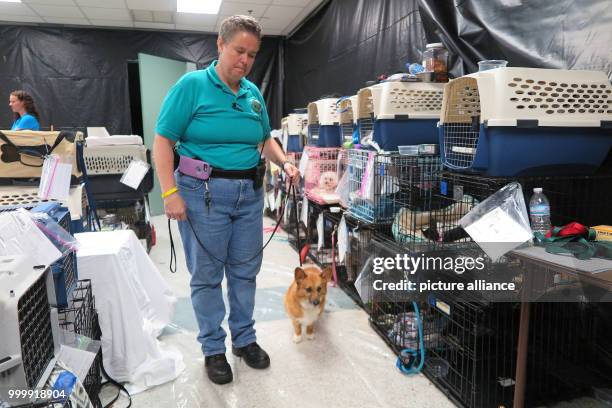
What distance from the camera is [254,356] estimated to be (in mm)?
1901

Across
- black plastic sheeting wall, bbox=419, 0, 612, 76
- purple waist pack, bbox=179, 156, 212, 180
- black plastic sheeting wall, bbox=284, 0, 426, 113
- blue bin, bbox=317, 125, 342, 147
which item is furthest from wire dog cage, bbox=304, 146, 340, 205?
purple waist pack, bbox=179, 156, 212, 180

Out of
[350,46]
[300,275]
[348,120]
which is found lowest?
[300,275]

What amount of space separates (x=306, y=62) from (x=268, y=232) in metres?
2.37

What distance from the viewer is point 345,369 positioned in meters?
1.91

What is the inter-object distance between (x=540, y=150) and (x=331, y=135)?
1.92 meters

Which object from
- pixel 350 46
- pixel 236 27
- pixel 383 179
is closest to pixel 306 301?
pixel 383 179

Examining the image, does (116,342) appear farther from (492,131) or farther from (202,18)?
(202,18)

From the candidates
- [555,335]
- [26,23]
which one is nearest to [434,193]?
[555,335]

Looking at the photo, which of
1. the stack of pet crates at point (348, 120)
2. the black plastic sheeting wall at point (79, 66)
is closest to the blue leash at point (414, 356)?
the stack of pet crates at point (348, 120)

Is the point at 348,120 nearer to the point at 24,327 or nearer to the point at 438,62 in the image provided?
the point at 438,62

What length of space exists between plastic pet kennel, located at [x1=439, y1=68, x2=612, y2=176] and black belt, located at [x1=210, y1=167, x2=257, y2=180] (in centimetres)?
87

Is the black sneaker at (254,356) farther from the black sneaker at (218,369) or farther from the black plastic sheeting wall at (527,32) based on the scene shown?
the black plastic sheeting wall at (527,32)

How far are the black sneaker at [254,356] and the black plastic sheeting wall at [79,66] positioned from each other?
5.07 meters

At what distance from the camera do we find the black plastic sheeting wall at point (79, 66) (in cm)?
563
